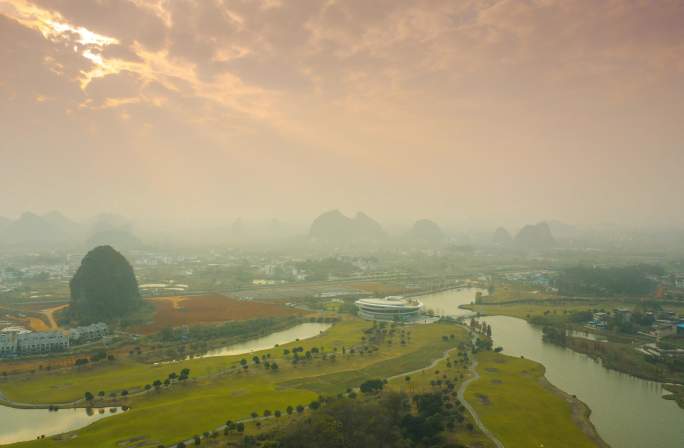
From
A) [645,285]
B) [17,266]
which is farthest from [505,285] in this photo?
[17,266]


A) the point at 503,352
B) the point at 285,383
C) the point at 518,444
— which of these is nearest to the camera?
the point at 518,444

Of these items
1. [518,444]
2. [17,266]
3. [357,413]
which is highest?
[17,266]

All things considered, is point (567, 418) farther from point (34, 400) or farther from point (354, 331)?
point (34, 400)

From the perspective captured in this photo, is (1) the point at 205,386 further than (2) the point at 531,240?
No

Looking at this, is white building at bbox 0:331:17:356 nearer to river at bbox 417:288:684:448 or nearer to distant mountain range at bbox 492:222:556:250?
river at bbox 417:288:684:448

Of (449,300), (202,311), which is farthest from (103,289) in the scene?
(449,300)

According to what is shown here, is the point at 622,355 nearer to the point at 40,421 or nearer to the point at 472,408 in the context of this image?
the point at 472,408
